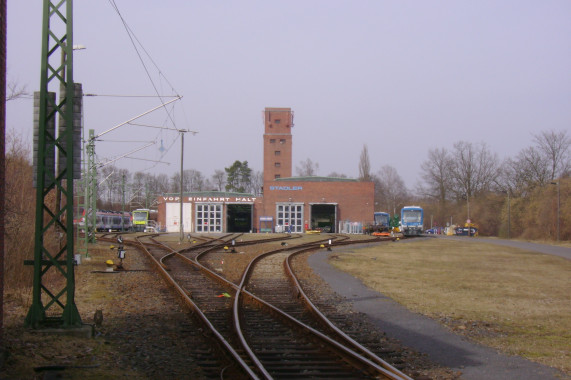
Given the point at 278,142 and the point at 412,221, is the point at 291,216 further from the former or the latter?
the point at 278,142

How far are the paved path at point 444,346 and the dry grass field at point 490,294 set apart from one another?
39 cm

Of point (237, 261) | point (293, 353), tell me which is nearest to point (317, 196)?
point (237, 261)

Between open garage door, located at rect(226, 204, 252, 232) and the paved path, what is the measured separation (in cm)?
6429

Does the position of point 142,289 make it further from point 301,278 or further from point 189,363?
point 189,363

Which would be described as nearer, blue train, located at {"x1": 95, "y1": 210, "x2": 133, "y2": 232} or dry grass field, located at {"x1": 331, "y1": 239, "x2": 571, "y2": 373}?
dry grass field, located at {"x1": 331, "y1": 239, "x2": 571, "y2": 373}

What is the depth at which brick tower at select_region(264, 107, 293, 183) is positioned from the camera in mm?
85812

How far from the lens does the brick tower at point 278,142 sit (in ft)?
282

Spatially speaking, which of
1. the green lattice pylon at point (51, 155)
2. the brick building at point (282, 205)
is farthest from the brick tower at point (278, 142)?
the green lattice pylon at point (51, 155)

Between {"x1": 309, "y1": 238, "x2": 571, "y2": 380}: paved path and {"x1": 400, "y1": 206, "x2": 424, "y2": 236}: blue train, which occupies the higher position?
{"x1": 400, "y1": 206, "x2": 424, "y2": 236}: blue train

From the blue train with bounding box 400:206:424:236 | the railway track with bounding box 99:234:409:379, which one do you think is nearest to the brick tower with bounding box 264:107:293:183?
the blue train with bounding box 400:206:424:236

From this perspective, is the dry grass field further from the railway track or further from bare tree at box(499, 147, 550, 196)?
bare tree at box(499, 147, 550, 196)

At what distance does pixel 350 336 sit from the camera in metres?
9.52

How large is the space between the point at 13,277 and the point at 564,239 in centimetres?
5339

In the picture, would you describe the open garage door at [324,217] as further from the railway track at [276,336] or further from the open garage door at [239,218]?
the railway track at [276,336]
